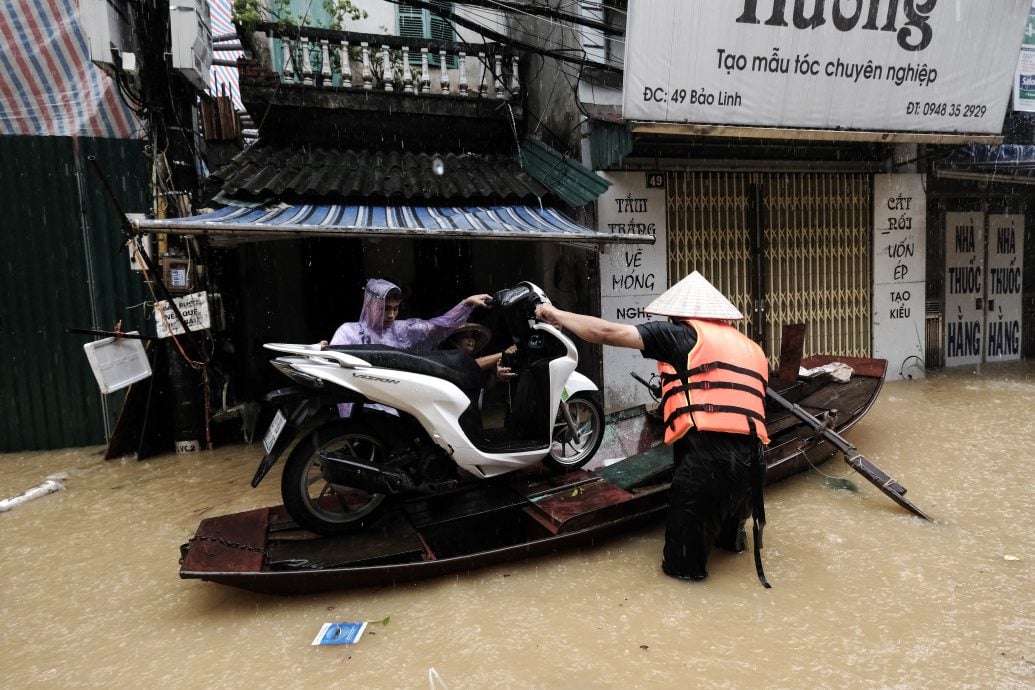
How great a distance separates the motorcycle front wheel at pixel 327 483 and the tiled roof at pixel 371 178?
2823 millimetres

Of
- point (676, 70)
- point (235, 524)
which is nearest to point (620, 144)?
point (676, 70)

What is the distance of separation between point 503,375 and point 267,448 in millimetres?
1589

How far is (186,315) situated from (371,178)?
212 cm

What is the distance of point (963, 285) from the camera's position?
8766 mm

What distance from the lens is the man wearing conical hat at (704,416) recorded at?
3.03m

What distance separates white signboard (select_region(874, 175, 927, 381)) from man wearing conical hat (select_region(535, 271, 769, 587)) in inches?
230

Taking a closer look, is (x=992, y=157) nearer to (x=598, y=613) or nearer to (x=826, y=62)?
(x=826, y=62)

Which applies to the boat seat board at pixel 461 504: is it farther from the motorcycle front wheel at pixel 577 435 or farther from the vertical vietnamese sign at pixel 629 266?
the vertical vietnamese sign at pixel 629 266

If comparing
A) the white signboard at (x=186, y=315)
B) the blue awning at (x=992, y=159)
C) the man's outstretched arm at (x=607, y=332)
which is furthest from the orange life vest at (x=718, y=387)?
the blue awning at (x=992, y=159)

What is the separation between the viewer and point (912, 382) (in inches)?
308

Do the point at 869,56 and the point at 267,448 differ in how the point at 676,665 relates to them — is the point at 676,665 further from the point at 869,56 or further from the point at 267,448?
the point at 869,56

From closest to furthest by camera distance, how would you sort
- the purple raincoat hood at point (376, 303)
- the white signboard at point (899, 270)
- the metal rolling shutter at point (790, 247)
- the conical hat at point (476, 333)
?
the purple raincoat hood at point (376, 303)
the conical hat at point (476, 333)
the metal rolling shutter at point (790, 247)
the white signboard at point (899, 270)

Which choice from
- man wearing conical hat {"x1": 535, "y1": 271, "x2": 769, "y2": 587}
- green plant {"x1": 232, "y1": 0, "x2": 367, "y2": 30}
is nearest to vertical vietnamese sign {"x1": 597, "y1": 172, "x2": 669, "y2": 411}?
man wearing conical hat {"x1": 535, "y1": 271, "x2": 769, "y2": 587}

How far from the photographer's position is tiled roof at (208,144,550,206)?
17.6 ft
